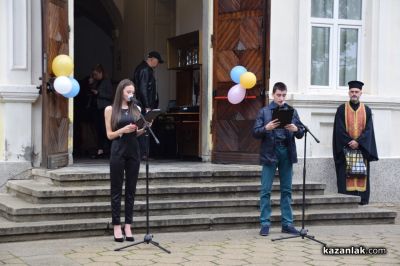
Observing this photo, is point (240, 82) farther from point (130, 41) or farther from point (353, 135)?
point (130, 41)

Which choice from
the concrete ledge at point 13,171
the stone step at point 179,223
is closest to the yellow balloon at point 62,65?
the concrete ledge at point 13,171

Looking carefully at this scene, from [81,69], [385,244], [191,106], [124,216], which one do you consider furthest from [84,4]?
[385,244]

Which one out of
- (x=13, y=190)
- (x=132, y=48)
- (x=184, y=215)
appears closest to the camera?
(x=184, y=215)

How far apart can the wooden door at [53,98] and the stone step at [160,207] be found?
0.94 meters

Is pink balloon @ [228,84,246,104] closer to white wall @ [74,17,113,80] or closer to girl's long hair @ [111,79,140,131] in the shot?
girl's long hair @ [111,79,140,131]

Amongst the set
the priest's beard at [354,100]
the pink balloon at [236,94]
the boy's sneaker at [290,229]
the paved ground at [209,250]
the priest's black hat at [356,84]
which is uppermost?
the priest's black hat at [356,84]

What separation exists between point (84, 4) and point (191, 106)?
682cm

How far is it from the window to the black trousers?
4.76 metres

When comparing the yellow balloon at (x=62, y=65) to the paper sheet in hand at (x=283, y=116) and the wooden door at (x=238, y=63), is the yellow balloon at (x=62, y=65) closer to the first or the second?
the wooden door at (x=238, y=63)

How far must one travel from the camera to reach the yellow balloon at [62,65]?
9.69 m

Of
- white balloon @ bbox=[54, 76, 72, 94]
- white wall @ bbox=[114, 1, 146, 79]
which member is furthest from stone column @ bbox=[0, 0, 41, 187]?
white wall @ bbox=[114, 1, 146, 79]

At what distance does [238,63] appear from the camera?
11.2m

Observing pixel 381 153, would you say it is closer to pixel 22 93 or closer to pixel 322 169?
pixel 322 169

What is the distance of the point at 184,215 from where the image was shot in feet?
29.1
